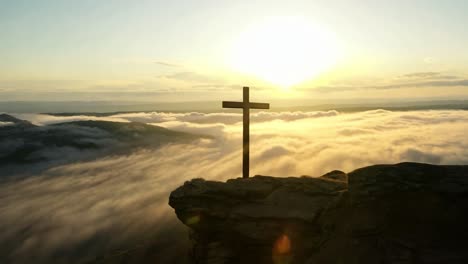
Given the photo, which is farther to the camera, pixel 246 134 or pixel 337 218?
pixel 246 134

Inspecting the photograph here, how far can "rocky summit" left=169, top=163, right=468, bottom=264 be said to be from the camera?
14.0 metres

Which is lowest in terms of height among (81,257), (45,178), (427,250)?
(45,178)

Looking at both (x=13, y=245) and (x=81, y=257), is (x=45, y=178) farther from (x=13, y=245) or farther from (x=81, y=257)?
(x=81, y=257)

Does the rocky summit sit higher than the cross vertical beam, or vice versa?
the cross vertical beam

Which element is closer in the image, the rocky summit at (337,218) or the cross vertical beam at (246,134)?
the rocky summit at (337,218)

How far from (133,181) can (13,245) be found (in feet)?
242

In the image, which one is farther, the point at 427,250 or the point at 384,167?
the point at 384,167

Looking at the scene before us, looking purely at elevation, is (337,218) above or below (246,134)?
below

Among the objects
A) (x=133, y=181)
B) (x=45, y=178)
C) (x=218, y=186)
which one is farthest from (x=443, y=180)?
(x=45, y=178)

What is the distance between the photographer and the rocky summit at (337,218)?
45.8 feet

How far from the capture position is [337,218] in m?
15.5

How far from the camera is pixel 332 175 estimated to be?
20234mm

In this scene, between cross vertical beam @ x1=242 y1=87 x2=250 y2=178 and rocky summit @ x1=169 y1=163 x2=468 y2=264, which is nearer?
rocky summit @ x1=169 y1=163 x2=468 y2=264

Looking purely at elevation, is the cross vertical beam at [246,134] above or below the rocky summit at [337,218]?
above
